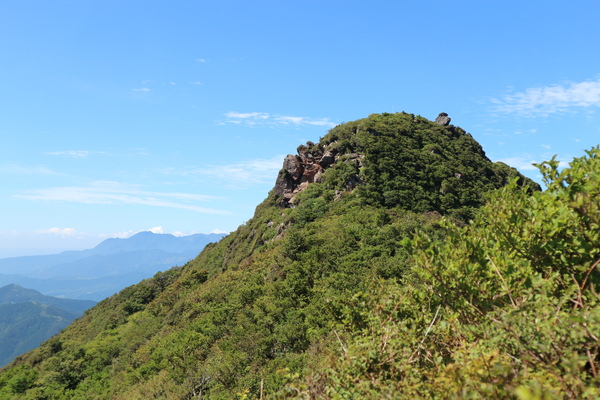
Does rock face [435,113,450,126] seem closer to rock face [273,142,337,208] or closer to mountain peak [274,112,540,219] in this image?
mountain peak [274,112,540,219]

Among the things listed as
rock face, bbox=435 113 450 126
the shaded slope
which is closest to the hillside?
the shaded slope

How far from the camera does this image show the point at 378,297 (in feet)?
30.2

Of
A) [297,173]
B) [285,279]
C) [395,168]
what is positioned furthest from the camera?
[297,173]

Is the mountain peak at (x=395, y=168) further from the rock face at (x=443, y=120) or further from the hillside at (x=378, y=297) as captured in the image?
the rock face at (x=443, y=120)

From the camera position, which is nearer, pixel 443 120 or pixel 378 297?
pixel 378 297

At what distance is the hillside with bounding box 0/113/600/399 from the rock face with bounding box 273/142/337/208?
0.90 feet

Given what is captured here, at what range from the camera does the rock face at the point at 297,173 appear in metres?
64.1

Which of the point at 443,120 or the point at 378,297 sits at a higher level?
the point at 443,120

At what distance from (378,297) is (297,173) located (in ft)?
186

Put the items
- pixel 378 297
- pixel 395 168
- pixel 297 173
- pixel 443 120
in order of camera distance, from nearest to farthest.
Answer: pixel 378 297, pixel 395 168, pixel 297 173, pixel 443 120

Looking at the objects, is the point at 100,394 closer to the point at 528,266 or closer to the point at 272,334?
the point at 272,334

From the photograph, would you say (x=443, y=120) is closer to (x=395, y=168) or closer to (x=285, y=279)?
(x=395, y=168)

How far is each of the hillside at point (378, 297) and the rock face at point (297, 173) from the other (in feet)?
0.90

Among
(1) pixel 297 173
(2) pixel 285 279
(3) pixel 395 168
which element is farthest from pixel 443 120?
(2) pixel 285 279
